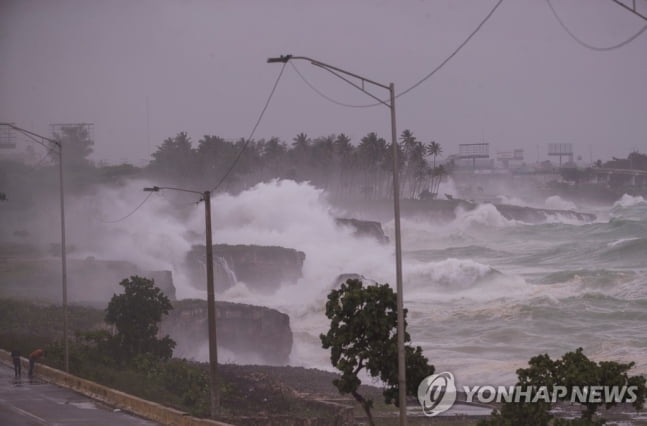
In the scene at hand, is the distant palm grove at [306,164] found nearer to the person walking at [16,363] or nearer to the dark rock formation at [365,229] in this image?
the dark rock formation at [365,229]

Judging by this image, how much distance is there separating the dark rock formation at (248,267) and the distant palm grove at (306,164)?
62.5 m

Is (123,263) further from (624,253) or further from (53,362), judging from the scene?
(624,253)

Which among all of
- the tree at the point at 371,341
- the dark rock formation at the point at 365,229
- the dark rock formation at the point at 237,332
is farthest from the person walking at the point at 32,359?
the dark rock formation at the point at 365,229

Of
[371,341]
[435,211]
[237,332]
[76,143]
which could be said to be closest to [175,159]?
[76,143]

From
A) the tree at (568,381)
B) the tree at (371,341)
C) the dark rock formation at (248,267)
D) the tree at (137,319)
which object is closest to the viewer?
the tree at (568,381)

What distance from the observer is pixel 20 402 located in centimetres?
2878

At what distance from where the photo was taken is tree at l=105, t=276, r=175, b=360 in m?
38.3

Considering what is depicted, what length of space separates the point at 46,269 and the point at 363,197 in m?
106

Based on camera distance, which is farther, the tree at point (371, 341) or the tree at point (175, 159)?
the tree at point (175, 159)

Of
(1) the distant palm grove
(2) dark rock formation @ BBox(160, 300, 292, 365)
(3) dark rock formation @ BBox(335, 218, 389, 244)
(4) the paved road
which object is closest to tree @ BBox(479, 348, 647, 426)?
(4) the paved road

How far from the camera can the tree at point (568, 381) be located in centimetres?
1730

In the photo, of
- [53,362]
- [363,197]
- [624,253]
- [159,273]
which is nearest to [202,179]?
[363,197]

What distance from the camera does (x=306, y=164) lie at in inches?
6417

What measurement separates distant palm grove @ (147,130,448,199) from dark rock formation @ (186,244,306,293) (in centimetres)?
6254
